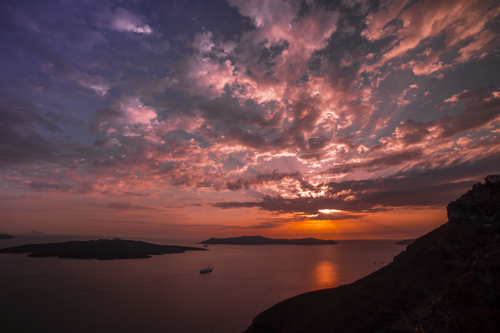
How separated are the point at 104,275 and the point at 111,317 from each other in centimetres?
7662

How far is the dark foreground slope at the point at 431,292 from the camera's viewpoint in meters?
32.7

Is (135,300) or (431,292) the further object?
(135,300)

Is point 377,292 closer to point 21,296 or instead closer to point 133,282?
point 133,282

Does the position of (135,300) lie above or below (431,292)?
below

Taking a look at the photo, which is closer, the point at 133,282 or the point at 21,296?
the point at 21,296

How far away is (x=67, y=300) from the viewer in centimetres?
7975

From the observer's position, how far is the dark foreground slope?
Result: 3266 centimetres

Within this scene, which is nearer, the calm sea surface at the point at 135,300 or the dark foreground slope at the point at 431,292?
the dark foreground slope at the point at 431,292

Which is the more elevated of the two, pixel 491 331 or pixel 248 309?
pixel 491 331

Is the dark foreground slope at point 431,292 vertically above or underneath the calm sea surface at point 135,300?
above

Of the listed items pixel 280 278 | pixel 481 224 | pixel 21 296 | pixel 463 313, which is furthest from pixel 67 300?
pixel 481 224

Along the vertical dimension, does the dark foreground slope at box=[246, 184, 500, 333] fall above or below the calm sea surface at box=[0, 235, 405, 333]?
above

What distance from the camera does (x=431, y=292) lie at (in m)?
44.7

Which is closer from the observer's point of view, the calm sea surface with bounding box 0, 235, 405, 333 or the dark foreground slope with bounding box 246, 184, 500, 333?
the dark foreground slope with bounding box 246, 184, 500, 333
